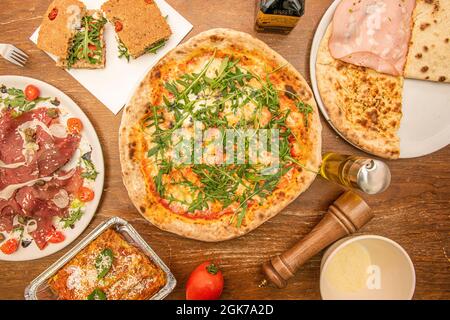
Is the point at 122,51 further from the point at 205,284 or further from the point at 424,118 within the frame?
the point at 424,118

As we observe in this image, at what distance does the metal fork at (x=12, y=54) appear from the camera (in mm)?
1779

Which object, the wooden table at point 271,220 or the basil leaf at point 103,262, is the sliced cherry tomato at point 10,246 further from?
the basil leaf at point 103,262

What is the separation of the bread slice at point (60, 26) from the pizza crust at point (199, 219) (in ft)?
1.50

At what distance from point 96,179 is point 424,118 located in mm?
1751

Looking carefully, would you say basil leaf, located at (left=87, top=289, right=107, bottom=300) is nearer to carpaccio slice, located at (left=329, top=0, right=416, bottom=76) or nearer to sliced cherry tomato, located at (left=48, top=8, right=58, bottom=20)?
sliced cherry tomato, located at (left=48, top=8, right=58, bottom=20)

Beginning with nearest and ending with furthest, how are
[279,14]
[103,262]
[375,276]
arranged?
[279,14] → [103,262] → [375,276]

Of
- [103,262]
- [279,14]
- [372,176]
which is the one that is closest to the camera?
[372,176]

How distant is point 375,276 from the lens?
187 cm

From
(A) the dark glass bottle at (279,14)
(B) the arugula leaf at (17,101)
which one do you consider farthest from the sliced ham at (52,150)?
(A) the dark glass bottle at (279,14)

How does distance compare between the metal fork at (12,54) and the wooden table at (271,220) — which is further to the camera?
the wooden table at (271,220)

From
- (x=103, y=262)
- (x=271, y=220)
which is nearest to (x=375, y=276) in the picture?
(x=271, y=220)

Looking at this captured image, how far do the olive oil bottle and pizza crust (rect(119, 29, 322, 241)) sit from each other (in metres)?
0.10

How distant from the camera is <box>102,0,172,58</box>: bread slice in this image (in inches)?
69.4

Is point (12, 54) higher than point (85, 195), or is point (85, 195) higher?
point (12, 54)
